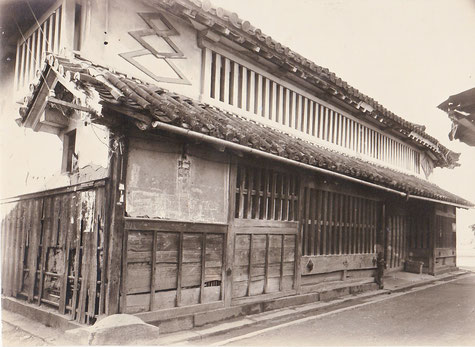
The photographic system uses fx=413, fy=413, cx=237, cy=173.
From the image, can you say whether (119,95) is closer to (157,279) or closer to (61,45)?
(61,45)

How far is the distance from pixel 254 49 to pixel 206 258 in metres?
4.96

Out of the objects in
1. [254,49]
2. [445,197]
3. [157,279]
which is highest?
[254,49]

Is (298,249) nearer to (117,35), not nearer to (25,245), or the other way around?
(25,245)

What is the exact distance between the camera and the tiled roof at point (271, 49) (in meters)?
8.17

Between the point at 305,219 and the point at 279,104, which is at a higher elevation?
the point at 279,104

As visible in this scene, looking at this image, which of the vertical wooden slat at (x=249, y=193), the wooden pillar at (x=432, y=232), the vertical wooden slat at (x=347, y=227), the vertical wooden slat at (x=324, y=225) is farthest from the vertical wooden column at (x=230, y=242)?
the wooden pillar at (x=432, y=232)

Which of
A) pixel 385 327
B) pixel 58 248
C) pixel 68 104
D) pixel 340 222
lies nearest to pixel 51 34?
pixel 68 104

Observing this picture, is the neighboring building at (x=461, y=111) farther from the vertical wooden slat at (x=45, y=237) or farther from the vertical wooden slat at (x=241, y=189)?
the vertical wooden slat at (x=45, y=237)

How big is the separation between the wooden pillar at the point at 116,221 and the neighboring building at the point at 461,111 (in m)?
6.02

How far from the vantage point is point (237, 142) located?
762 centimetres

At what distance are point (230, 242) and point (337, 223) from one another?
5.07m

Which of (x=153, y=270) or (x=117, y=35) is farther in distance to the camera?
(x=117, y=35)

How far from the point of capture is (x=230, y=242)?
8.66m

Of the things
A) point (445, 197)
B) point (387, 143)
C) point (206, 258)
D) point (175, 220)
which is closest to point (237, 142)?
point (175, 220)
